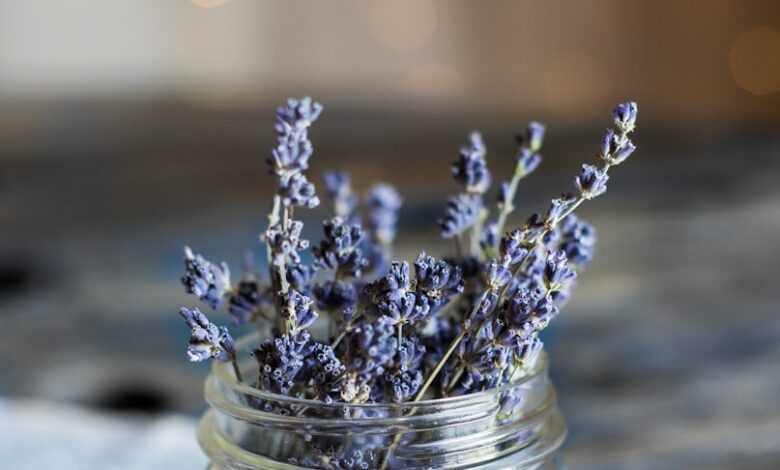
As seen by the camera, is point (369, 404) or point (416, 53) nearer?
point (369, 404)

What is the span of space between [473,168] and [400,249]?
118 cm

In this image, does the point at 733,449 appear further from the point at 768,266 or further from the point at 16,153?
the point at 16,153

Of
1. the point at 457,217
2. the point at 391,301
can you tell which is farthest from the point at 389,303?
the point at 457,217

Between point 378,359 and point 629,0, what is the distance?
82.4 inches

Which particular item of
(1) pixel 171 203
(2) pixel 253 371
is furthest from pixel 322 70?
(2) pixel 253 371

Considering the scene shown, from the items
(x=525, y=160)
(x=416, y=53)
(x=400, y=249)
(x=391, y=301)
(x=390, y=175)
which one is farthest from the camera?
(x=416, y=53)

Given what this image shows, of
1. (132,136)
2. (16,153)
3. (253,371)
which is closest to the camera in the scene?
(253,371)

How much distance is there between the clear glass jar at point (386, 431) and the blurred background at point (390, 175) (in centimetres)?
30

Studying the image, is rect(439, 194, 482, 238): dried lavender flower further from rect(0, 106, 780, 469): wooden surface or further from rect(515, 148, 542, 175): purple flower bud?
rect(0, 106, 780, 469): wooden surface

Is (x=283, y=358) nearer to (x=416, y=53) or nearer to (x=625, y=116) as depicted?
(x=625, y=116)

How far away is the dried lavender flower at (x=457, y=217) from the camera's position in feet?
1.57

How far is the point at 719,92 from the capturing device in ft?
7.95

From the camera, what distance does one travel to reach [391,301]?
388 mm

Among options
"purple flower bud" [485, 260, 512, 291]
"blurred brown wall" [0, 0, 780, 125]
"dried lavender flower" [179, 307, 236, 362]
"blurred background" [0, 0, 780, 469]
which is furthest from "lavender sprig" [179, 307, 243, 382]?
"blurred brown wall" [0, 0, 780, 125]
